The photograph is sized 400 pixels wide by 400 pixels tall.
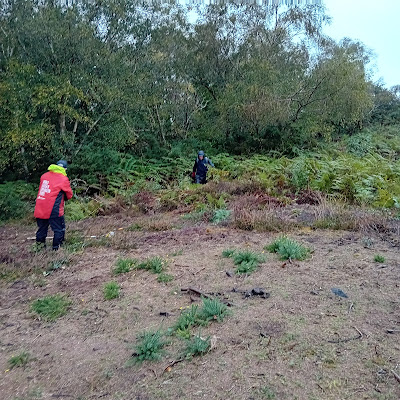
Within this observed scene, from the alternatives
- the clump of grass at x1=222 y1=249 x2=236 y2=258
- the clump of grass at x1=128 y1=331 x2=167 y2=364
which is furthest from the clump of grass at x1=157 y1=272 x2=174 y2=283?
the clump of grass at x1=128 y1=331 x2=167 y2=364

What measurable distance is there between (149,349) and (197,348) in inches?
15.8

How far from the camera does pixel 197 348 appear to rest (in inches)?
123

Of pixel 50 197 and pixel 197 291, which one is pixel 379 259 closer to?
pixel 197 291

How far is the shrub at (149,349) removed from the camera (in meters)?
3.14

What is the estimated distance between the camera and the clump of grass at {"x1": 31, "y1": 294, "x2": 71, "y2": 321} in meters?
4.15

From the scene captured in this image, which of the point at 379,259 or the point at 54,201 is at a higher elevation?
the point at 54,201

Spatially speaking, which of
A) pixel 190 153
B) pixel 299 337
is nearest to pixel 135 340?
pixel 299 337

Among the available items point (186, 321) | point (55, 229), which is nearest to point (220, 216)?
point (55, 229)

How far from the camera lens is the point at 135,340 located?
350 cm

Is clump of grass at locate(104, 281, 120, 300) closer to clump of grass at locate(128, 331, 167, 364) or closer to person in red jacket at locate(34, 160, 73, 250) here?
clump of grass at locate(128, 331, 167, 364)

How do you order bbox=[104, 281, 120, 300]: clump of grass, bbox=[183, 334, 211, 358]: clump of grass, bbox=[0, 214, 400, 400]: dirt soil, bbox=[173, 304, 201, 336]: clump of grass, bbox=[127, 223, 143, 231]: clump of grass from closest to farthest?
bbox=[0, 214, 400, 400]: dirt soil < bbox=[183, 334, 211, 358]: clump of grass < bbox=[173, 304, 201, 336]: clump of grass < bbox=[104, 281, 120, 300]: clump of grass < bbox=[127, 223, 143, 231]: clump of grass

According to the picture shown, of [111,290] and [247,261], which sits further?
[247,261]

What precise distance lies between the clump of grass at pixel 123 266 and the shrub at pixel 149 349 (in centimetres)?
191

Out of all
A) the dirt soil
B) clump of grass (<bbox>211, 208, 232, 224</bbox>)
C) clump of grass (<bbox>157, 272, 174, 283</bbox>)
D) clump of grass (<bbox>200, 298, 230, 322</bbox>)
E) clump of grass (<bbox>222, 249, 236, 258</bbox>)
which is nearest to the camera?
the dirt soil
